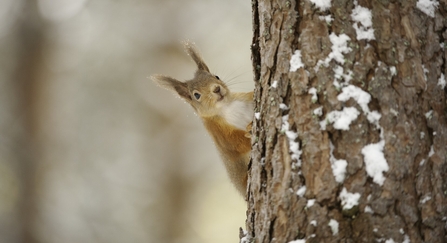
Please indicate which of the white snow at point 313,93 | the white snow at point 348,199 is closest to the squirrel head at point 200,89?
the white snow at point 313,93

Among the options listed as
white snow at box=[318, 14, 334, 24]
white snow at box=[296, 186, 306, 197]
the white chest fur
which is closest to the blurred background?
the white chest fur

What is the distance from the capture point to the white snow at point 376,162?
1.20 meters

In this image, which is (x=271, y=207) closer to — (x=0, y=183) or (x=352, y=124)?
(x=352, y=124)

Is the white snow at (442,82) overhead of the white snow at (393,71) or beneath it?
beneath

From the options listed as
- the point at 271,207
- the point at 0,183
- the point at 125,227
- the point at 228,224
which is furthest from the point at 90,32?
the point at 271,207

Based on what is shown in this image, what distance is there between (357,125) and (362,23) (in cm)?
29

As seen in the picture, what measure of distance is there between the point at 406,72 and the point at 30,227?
466cm

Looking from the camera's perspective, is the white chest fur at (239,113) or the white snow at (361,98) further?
the white chest fur at (239,113)

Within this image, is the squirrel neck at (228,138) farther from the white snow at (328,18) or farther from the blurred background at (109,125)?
the blurred background at (109,125)

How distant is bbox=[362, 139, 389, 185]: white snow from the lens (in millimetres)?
1204

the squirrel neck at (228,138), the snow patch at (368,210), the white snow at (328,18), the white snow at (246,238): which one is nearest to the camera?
the snow patch at (368,210)

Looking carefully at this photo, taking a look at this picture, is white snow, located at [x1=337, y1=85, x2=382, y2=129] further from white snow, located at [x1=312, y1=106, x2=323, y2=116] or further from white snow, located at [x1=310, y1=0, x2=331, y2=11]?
white snow, located at [x1=310, y1=0, x2=331, y2=11]

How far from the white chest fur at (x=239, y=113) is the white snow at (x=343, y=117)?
1098mm

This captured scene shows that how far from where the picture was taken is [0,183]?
5008 mm
